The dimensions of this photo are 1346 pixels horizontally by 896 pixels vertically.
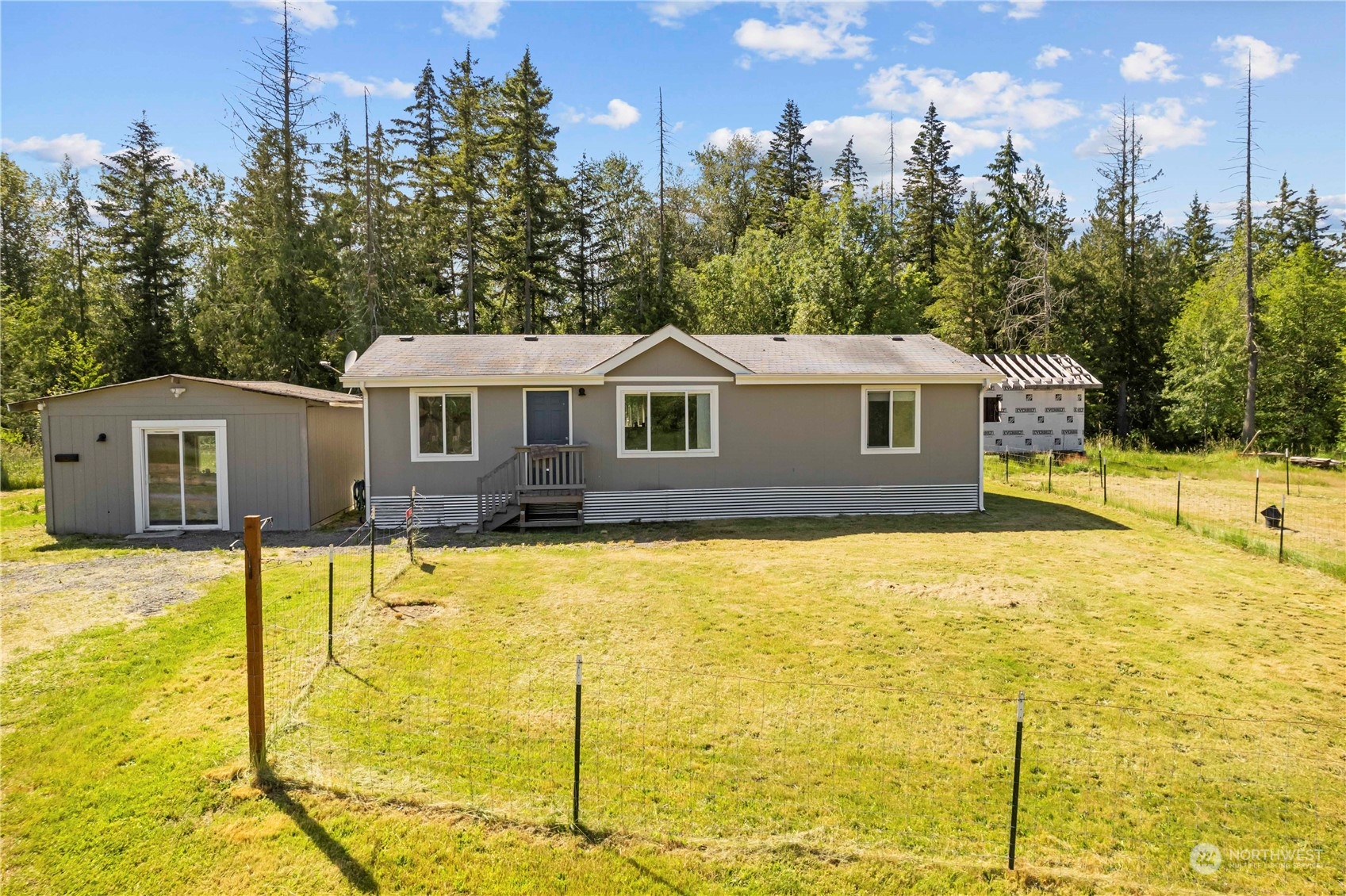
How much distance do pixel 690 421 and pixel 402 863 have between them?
1055 centimetres

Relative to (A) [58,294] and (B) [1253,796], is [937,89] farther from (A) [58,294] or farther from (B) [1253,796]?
(A) [58,294]

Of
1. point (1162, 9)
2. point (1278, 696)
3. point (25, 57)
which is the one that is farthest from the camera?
point (1162, 9)

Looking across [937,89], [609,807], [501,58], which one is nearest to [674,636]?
[609,807]

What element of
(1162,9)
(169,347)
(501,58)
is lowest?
(169,347)

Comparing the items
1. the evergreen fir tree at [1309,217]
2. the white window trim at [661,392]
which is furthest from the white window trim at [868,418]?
the evergreen fir tree at [1309,217]

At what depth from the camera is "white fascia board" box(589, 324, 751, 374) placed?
13398mm

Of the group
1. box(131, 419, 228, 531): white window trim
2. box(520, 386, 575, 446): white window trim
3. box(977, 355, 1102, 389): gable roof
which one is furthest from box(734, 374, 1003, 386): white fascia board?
box(977, 355, 1102, 389): gable roof

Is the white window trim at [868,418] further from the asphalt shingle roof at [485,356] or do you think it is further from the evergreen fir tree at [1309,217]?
the evergreen fir tree at [1309,217]

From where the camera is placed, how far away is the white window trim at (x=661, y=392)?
1365 cm

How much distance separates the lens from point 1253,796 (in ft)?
15.1

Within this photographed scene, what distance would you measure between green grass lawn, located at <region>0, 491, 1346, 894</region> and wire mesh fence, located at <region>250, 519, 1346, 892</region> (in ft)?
0.07

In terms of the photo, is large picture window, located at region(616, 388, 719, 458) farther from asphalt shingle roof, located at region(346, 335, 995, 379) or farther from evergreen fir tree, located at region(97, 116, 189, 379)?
evergreen fir tree, located at region(97, 116, 189, 379)

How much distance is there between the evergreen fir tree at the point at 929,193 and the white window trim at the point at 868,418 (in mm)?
25713

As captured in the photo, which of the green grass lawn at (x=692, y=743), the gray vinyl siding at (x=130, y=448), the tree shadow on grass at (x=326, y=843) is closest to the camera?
the tree shadow on grass at (x=326, y=843)
